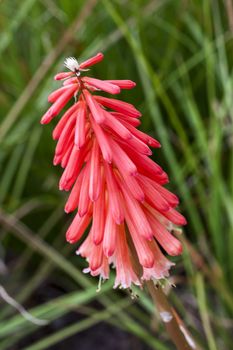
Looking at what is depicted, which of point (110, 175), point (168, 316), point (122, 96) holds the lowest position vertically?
point (168, 316)

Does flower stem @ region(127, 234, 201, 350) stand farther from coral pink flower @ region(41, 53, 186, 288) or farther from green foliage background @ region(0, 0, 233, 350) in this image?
green foliage background @ region(0, 0, 233, 350)

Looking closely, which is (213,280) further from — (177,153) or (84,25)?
(84,25)

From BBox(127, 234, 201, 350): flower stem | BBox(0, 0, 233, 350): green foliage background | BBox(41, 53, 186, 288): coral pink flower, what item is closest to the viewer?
BBox(41, 53, 186, 288): coral pink flower

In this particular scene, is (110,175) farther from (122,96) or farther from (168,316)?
(122,96)

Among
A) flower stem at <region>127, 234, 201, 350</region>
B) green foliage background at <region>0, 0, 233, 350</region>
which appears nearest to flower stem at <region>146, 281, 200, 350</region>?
flower stem at <region>127, 234, 201, 350</region>

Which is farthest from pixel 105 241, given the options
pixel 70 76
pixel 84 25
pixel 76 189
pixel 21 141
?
pixel 84 25

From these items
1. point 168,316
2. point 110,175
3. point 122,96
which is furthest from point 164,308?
point 122,96

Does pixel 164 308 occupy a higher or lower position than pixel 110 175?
lower
